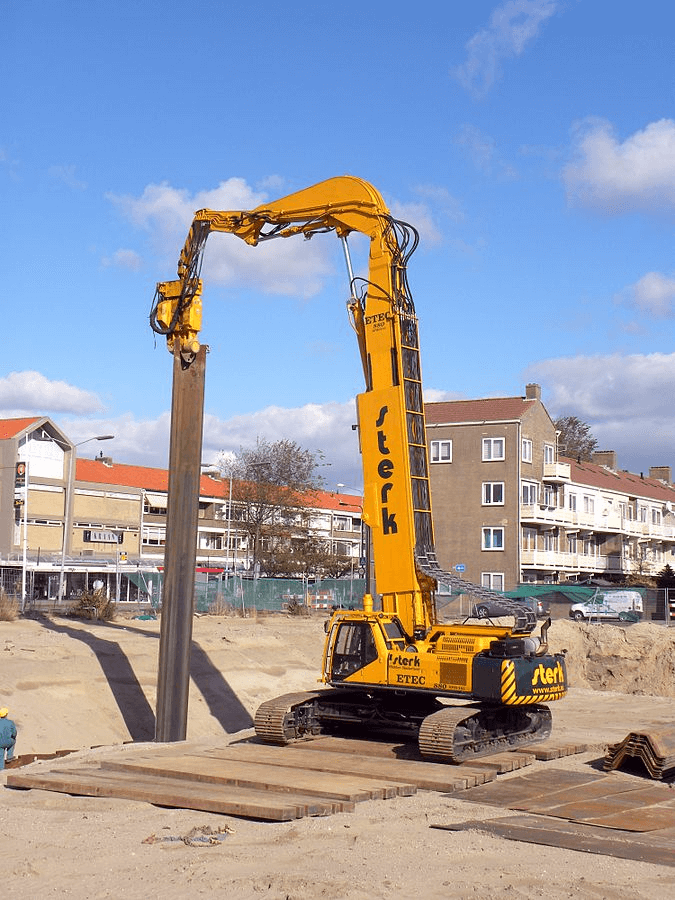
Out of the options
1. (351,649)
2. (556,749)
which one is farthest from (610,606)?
(351,649)

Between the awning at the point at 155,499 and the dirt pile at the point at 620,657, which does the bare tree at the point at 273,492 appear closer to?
the awning at the point at 155,499

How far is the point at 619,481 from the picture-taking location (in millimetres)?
81875

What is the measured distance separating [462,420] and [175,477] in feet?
150

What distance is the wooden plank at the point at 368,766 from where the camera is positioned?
12.8 meters

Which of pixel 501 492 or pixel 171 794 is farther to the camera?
pixel 501 492

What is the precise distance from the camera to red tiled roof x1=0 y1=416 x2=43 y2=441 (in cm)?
7094

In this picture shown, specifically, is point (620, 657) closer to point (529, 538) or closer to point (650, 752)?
point (650, 752)

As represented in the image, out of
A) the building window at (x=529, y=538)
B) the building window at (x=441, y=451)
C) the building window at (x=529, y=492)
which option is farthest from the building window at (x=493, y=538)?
the building window at (x=441, y=451)

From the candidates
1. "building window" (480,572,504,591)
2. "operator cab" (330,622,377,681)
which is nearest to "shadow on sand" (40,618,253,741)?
"operator cab" (330,622,377,681)

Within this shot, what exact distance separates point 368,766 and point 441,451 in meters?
49.4

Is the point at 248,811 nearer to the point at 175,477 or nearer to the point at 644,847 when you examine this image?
the point at 644,847

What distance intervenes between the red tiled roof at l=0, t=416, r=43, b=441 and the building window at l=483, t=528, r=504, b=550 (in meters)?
31.2

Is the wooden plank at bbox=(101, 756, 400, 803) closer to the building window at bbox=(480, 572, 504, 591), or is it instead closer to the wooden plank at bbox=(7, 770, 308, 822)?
the wooden plank at bbox=(7, 770, 308, 822)

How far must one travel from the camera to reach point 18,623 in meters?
28.5
